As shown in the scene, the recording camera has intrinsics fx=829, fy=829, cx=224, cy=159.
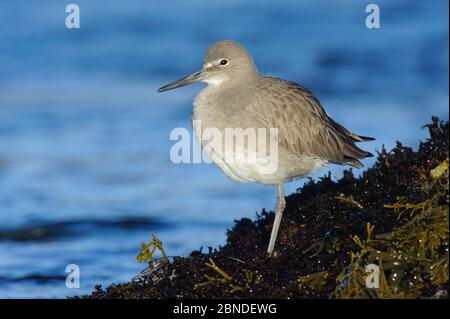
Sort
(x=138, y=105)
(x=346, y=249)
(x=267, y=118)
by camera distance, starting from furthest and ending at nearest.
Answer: (x=138, y=105), (x=267, y=118), (x=346, y=249)

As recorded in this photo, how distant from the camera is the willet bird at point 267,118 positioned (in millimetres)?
6535

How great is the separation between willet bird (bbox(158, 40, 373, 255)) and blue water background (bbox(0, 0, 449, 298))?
2238 millimetres

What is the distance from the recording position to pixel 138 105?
41.5ft

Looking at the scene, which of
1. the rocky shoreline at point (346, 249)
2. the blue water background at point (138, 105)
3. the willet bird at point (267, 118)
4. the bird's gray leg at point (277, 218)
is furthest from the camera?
the blue water background at point (138, 105)

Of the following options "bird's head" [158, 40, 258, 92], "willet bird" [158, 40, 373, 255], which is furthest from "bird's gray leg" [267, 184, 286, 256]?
"bird's head" [158, 40, 258, 92]

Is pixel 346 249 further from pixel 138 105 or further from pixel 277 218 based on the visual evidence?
pixel 138 105

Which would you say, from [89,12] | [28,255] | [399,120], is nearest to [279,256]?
[28,255]

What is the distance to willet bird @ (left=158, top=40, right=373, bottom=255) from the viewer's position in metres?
6.54

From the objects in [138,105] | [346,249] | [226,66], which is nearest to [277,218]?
[346,249]

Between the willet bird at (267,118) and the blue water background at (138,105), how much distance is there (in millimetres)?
2238

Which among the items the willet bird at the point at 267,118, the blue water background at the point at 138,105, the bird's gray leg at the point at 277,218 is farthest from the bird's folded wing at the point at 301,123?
the blue water background at the point at 138,105

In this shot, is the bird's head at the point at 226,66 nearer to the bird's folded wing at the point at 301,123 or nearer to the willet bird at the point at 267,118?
the willet bird at the point at 267,118

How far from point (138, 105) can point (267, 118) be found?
6.28m

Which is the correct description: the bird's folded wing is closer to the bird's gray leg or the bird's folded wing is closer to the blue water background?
the bird's gray leg
